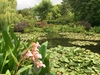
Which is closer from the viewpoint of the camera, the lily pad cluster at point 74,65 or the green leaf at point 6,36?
the green leaf at point 6,36

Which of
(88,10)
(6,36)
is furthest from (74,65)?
(88,10)

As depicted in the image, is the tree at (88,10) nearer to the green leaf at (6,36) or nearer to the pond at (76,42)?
the pond at (76,42)

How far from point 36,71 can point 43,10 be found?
131 feet

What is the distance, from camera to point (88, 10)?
84.3 feet

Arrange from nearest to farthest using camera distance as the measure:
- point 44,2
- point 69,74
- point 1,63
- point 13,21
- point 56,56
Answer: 1. point 1,63
2. point 69,74
3. point 56,56
4. point 13,21
5. point 44,2

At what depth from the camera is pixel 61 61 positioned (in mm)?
5520

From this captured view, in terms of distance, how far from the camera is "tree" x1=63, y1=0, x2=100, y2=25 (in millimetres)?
24469

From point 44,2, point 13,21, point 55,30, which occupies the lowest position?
point 55,30

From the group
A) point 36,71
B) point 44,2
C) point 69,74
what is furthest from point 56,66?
point 44,2

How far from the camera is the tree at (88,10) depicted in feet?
80.3

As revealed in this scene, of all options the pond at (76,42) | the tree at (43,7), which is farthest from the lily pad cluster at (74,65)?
the tree at (43,7)

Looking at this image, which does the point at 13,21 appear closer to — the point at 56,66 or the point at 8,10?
the point at 8,10

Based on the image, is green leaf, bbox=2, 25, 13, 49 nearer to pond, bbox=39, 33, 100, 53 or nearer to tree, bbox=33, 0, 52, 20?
pond, bbox=39, 33, 100, 53

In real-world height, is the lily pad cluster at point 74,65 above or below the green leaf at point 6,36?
below
